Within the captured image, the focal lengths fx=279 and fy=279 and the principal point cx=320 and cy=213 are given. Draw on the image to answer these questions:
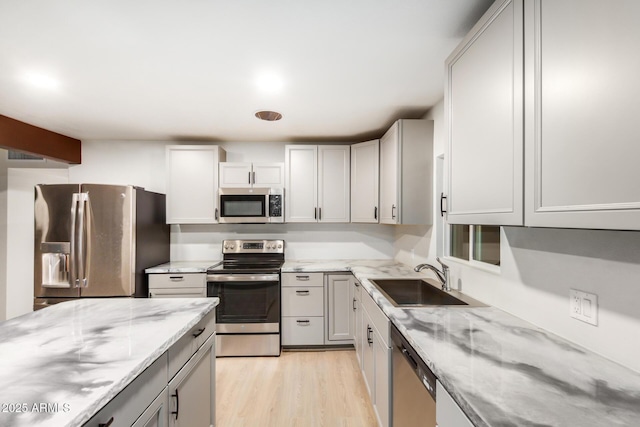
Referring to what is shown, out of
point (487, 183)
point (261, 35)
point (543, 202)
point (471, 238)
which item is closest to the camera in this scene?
point (543, 202)

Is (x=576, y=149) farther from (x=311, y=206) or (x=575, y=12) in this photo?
(x=311, y=206)

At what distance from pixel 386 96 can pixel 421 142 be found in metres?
0.53

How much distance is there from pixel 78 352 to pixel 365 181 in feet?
8.80

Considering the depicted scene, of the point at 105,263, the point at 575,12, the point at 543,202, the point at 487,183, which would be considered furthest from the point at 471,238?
the point at 105,263

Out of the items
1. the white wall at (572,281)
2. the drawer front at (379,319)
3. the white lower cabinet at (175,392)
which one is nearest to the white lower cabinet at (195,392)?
the white lower cabinet at (175,392)

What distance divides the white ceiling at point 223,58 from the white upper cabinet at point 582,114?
62cm

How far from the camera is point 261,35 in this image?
1.47 m

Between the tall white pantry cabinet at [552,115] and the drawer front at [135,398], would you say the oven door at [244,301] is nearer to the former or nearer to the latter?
the drawer front at [135,398]

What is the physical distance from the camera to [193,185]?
10.5ft

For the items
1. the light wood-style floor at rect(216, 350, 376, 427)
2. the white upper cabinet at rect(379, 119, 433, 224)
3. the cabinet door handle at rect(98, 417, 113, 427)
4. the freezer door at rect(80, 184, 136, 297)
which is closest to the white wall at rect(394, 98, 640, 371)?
the white upper cabinet at rect(379, 119, 433, 224)

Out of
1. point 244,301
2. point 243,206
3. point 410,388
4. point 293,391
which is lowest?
point 293,391

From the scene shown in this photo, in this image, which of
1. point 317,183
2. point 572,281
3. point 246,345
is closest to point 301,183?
point 317,183

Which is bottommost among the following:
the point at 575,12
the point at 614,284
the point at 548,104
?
the point at 614,284

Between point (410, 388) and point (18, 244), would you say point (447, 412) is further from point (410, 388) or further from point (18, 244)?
point (18, 244)
